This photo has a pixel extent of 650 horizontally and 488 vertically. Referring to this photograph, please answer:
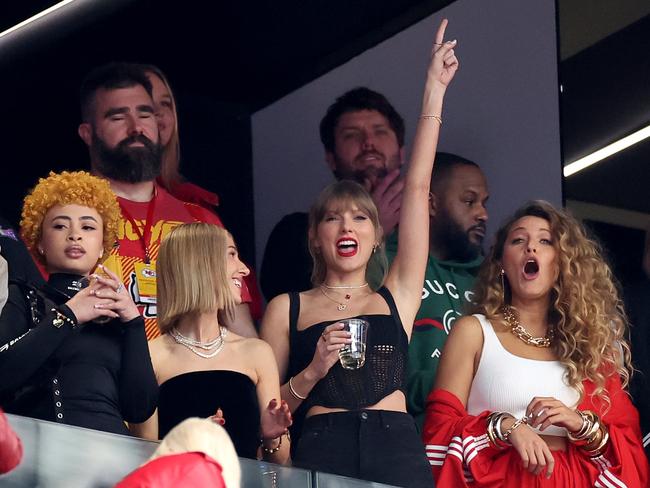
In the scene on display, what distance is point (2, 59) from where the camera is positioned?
5.64m

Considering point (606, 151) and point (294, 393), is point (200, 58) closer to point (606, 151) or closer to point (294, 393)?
point (606, 151)

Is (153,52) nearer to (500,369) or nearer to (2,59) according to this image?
(2,59)

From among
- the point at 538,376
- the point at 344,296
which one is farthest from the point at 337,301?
the point at 538,376

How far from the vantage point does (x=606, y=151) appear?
5566 millimetres

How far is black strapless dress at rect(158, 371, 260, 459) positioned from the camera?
3.57 metres

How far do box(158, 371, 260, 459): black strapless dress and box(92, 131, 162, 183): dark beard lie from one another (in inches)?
54.0

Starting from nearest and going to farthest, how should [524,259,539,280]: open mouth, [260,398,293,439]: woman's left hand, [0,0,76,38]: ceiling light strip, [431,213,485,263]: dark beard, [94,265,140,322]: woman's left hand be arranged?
[94,265,140,322]: woman's left hand
[260,398,293,439]: woman's left hand
[524,259,539,280]: open mouth
[431,213,485,263]: dark beard
[0,0,76,38]: ceiling light strip

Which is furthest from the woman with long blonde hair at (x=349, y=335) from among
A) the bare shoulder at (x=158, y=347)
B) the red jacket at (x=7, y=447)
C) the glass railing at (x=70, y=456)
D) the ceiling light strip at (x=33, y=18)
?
the ceiling light strip at (x=33, y=18)

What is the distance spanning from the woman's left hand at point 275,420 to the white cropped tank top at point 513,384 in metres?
0.69

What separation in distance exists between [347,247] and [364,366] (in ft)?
1.32

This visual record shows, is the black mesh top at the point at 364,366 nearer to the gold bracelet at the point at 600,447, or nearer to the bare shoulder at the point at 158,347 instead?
the bare shoulder at the point at 158,347

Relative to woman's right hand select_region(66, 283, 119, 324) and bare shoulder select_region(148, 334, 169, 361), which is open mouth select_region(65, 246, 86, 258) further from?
bare shoulder select_region(148, 334, 169, 361)

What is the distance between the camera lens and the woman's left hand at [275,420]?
347 centimetres

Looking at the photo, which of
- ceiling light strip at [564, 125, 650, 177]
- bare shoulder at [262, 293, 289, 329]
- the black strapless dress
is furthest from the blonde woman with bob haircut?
ceiling light strip at [564, 125, 650, 177]
